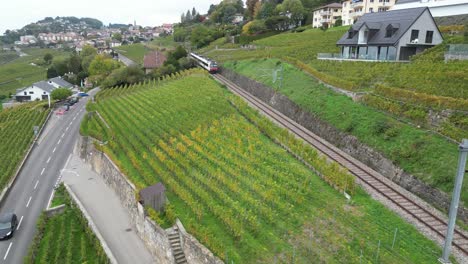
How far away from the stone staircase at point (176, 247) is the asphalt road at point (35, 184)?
10.1 metres

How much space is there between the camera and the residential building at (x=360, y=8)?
67.5 m

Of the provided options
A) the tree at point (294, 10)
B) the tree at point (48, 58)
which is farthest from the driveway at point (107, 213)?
the tree at point (48, 58)

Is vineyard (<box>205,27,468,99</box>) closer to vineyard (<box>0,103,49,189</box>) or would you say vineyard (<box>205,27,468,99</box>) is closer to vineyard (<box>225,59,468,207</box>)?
vineyard (<box>225,59,468,207</box>)

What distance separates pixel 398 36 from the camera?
123ft

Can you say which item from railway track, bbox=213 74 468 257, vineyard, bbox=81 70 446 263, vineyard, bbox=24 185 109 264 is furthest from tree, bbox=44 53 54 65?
vineyard, bbox=24 185 109 264

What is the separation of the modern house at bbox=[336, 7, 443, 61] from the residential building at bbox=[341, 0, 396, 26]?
28.7 metres

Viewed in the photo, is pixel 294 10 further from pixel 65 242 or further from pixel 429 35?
pixel 65 242

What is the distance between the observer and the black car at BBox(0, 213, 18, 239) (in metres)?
21.9

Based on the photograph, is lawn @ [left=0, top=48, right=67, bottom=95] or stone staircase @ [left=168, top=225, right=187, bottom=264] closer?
stone staircase @ [left=168, top=225, right=187, bottom=264]

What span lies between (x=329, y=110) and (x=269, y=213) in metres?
15.0

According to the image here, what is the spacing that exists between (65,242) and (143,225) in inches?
221

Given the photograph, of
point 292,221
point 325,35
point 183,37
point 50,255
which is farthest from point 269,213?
point 183,37

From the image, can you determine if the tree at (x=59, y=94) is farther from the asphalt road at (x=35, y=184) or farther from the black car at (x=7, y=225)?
the black car at (x=7, y=225)

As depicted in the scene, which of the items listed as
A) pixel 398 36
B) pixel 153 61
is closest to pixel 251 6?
pixel 153 61
